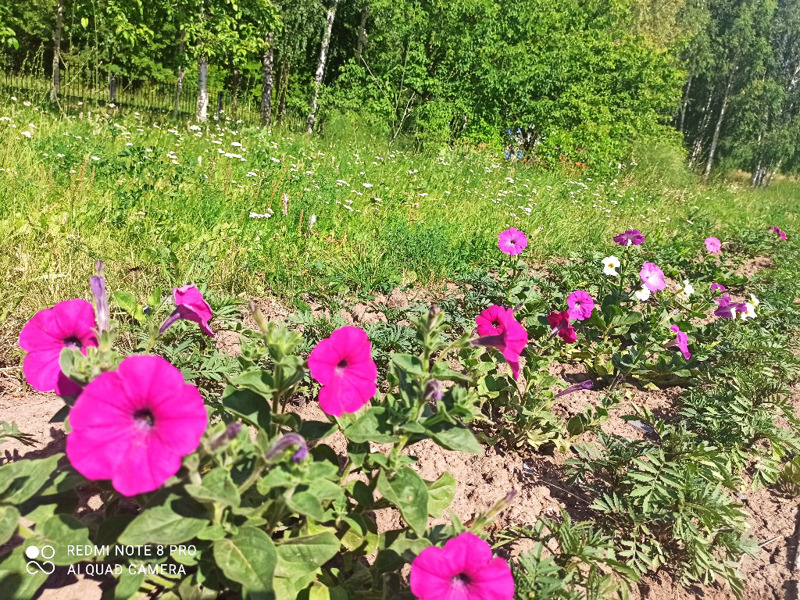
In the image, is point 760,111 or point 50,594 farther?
point 760,111

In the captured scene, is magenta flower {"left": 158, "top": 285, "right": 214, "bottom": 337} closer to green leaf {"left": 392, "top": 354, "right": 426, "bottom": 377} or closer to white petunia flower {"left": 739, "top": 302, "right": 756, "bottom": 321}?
green leaf {"left": 392, "top": 354, "right": 426, "bottom": 377}

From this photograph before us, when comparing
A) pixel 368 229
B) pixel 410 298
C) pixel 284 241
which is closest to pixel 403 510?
pixel 410 298

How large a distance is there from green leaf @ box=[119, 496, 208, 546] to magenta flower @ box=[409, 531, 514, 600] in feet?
1.49

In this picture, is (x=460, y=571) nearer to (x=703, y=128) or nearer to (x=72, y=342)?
(x=72, y=342)

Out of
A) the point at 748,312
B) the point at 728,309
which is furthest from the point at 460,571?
the point at 748,312

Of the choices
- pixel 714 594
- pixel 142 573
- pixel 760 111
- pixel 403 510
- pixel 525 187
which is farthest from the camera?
pixel 760 111

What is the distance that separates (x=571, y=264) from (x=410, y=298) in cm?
163

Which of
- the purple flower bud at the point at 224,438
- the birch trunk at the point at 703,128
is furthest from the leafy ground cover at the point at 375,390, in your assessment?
the birch trunk at the point at 703,128

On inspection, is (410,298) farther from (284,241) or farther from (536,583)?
(536,583)

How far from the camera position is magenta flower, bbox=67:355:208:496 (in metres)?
0.87

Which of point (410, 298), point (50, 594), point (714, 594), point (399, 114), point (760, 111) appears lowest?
point (714, 594)

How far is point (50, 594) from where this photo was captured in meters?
1.27

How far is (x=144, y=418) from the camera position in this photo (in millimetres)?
920

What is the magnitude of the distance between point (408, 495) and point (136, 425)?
63cm
